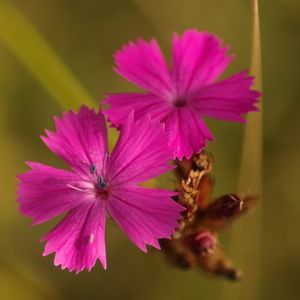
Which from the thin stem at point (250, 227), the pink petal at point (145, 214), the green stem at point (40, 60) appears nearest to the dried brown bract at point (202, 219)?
the pink petal at point (145, 214)

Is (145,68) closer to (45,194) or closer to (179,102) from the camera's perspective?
(179,102)

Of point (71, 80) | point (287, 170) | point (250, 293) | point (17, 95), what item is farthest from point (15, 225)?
point (287, 170)

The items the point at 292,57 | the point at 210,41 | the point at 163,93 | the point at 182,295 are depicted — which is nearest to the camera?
the point at 163,93

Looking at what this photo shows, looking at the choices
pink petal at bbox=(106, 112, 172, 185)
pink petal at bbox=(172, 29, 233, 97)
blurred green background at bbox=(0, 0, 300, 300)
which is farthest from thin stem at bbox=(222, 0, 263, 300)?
pink petal at bbox=(106, 112, 172, 185)

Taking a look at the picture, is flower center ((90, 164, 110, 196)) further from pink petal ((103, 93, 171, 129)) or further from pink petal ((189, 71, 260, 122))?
pink petal ((189, 71, 260, 122))

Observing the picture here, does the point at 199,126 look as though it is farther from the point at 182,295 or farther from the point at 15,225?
the point at 15,225

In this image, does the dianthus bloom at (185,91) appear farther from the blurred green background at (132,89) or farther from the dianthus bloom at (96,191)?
the blurred green background at (132,89)

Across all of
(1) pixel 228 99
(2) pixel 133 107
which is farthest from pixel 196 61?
(2) pixel 133 107
